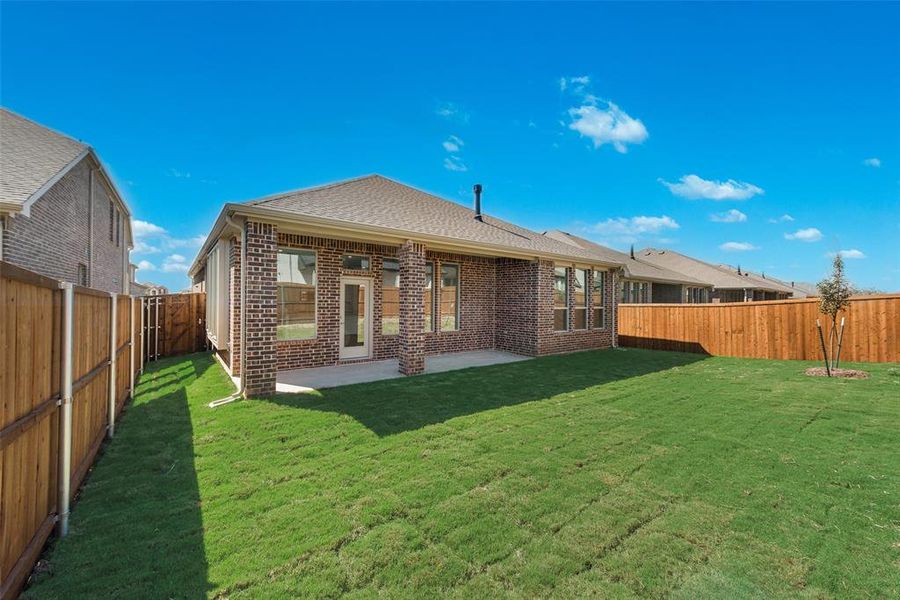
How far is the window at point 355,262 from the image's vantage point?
373 inches

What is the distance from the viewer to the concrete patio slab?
7324mm

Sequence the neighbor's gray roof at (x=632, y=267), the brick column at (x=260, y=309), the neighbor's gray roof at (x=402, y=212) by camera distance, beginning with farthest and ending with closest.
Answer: the neighbor's gray roof at (x=632, y=267) < the neighbor's gray roof at (x=402, y=212) < the brick column at (x=260, y=309)

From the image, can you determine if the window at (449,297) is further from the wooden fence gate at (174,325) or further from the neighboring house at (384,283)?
the wooden fence gate at (174,325)

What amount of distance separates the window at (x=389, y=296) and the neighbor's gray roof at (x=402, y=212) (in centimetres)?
156

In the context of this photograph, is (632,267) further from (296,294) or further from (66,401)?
(66,401)

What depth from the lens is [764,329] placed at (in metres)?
11.3

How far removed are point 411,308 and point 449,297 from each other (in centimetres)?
320

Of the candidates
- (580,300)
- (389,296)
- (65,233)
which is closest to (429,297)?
(389,296)

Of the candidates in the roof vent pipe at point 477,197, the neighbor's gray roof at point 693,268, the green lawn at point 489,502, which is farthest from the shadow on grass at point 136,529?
the neighbor's gray roof at point 693,268

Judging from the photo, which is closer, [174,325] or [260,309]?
[260,309]

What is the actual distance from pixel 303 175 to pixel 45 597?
18340mm

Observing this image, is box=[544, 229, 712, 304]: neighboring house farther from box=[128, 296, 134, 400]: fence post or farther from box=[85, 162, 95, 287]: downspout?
box=[85, 162, 95, 287]: downspout

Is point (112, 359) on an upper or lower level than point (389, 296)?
lower

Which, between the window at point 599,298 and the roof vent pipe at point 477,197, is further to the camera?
the window at point 599,298
